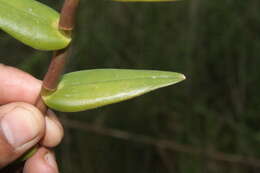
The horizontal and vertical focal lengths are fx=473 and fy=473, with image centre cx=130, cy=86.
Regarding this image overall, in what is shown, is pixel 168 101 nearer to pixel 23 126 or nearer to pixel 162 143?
pixel 162 143

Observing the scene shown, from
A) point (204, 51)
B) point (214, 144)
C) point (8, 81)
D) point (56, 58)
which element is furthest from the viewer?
point (204, 51)

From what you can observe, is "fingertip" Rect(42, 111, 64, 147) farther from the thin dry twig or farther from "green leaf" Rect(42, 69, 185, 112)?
the thin dry twig

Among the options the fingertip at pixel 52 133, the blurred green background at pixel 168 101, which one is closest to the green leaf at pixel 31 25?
the fingertip at pixel 52 133

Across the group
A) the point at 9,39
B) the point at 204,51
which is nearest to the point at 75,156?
the point at 9,39

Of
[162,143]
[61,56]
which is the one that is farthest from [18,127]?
[162,143]

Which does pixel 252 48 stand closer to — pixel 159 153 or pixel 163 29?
pixel 163 29

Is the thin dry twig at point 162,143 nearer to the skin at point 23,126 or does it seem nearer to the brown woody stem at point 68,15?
the skin at point 23,126
